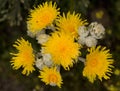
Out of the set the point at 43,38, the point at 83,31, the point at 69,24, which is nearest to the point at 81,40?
the point at 83,31

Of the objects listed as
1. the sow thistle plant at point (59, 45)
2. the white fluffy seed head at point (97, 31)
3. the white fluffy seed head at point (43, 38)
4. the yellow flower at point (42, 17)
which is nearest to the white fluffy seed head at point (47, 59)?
the sow thistle plant at point (59, 45)

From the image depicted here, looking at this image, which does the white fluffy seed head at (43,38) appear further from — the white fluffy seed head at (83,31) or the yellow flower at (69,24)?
the white fluffy seed head at (83,31)

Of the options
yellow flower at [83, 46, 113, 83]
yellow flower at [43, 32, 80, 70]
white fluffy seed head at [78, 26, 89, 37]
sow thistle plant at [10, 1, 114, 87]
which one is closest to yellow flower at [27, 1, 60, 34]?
sow thistle plant at [10, 1, 114, 87]

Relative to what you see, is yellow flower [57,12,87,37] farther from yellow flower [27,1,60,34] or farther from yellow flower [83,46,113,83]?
yellow flower [83,46,113,83]

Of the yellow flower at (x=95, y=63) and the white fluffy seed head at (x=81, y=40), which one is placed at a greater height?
the white fluffy seed head at (x=81, y=40)

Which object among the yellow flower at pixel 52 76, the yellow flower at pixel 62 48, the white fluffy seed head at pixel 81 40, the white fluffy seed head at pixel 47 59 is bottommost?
the yellow flower at pixel 52 76

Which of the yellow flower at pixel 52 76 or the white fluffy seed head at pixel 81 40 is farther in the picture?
the yellow flower at pixel 52 76
